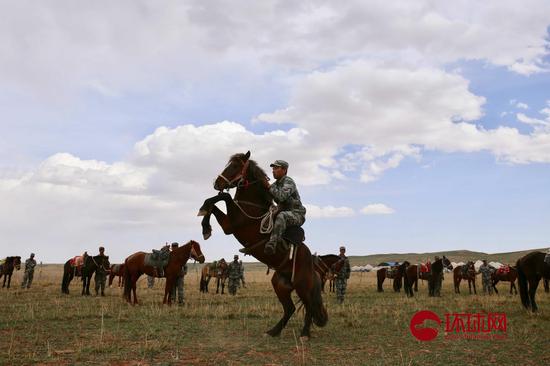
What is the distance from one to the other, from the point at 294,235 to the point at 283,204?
0.64 m

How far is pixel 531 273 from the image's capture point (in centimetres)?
1440

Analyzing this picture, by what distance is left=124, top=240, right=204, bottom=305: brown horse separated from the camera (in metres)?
16.9

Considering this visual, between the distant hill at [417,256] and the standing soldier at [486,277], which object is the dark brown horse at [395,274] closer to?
the standing soldier at [486,277]

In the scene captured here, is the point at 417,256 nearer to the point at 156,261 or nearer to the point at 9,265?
the point at 9,265

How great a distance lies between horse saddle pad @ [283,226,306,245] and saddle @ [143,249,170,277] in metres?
10.1

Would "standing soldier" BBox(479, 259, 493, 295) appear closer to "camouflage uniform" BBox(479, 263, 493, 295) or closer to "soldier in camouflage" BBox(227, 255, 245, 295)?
"camouflage uniform" BBox(479, 263, 493, 295)

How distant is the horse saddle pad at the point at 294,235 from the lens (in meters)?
8.37

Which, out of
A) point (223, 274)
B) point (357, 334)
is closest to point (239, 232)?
point (357, 334)

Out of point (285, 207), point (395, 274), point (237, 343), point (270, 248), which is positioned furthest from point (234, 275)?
point (270, 248)

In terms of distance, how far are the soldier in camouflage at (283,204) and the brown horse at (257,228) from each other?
0.80ft

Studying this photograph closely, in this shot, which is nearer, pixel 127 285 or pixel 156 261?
pixel 156 261

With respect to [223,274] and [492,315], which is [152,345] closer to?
[492,315]

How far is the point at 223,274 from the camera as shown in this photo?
27547 millimetres

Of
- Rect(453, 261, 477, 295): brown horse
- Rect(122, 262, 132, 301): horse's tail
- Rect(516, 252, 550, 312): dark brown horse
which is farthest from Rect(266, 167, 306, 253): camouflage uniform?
Rect(453, 261, 477, 295): brown horse
